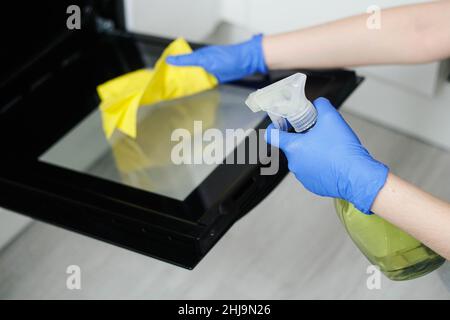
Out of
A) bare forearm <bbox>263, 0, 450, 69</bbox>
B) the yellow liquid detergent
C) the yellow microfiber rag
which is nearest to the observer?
the yellow liquid detergent

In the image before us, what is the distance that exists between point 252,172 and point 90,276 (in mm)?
585

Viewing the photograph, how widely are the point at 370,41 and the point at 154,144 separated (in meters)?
0.45

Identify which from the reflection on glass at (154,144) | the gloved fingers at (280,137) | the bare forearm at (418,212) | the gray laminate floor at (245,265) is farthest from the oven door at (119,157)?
the gray laminate floor at (245,265)

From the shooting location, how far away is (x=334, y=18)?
1.62 m

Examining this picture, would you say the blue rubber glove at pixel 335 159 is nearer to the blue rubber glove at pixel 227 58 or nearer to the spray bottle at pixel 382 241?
the spray bottle at pixel 382 241

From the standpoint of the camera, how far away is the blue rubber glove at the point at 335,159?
1.04 metres

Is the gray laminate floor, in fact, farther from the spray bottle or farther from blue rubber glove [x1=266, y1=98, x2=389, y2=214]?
blue rubber glove [x1=266, y1=98, x2=389, y2=214]

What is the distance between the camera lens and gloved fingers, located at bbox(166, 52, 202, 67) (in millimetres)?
1350

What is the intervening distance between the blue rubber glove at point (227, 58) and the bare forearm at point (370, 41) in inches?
0.8

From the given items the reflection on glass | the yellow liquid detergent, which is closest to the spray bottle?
the yellow liquid detergent

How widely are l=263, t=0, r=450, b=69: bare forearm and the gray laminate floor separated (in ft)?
1.46

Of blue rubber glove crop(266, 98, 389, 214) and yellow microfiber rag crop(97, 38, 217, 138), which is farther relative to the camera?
yellow microfiber rag crop(97, 38, 217, 138)
